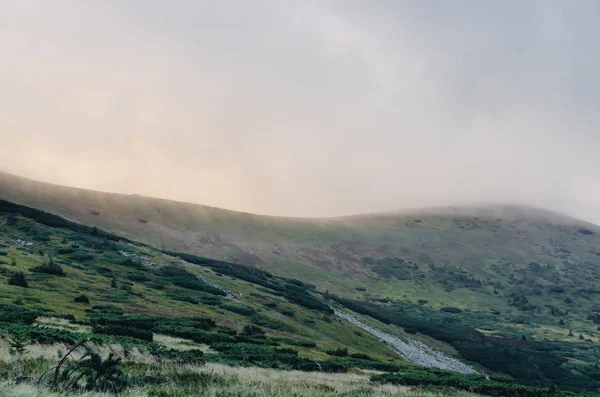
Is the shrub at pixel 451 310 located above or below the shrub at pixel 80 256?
below

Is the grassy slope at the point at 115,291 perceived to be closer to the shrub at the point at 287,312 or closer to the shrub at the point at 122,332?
the shrub at the point at 287,312

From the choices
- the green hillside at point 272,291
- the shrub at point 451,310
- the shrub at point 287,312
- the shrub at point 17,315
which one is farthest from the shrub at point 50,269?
the shrub at point 451,310

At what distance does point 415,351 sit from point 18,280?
5494cm

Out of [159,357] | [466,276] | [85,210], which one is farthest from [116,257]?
[466,276]

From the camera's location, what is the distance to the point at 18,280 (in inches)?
1715

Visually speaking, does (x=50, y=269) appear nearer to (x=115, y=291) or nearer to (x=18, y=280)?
(x=18, y=280)

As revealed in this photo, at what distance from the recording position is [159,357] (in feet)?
78.1

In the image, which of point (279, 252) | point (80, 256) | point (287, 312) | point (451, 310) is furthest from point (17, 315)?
point (279, 252)

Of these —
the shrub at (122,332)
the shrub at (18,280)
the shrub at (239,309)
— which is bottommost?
the shrub at (239,309)

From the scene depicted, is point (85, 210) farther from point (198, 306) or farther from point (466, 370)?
point (466, 370)

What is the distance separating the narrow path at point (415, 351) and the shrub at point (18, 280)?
154ft

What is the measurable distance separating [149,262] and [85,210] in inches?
3156

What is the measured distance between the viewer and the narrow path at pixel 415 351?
64.5m

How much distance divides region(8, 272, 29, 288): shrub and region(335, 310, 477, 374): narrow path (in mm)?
47077
